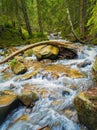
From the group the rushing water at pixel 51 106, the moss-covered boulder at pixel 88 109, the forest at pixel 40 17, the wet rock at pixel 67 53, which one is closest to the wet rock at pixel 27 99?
the rushing water at pixel 51 106

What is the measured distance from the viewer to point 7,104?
20.0 ft

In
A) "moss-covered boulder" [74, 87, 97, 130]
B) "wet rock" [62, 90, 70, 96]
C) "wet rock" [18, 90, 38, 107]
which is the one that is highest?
"moss-covered boulder" [74, 87, 97, 130]

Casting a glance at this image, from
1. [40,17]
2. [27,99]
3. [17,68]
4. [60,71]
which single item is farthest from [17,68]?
[40,17]

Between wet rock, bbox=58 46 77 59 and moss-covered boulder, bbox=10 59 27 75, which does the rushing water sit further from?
wet rock, bbox=58 46 77 59

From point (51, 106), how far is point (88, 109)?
1.82 m

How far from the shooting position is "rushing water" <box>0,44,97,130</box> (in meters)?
5.58

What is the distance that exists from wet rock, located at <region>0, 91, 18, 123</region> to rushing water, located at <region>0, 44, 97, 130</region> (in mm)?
126

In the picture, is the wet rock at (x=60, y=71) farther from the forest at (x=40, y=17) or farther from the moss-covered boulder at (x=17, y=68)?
the forest at (x=40, y=17)

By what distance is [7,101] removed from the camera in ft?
20.5

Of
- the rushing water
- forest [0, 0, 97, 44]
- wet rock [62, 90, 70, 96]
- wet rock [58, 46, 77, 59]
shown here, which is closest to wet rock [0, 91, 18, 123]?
the rushing water

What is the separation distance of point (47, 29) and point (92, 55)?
116ft

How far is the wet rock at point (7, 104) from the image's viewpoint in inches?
233

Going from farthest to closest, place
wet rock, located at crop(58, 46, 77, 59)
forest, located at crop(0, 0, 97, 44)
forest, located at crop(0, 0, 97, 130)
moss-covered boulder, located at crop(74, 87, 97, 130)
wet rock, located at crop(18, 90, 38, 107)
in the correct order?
forest, located at crop(0, 0, 97, 44), wet rock, located at crop(58, 46, 77, 59), wet rock, located at crop(18, 90, 38, 107), forest, located at crop(0, 0, 97, 130), moss-covered boulder, located at crop(74, 87, 97, 130)

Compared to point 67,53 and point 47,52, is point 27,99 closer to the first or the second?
point 47,52
